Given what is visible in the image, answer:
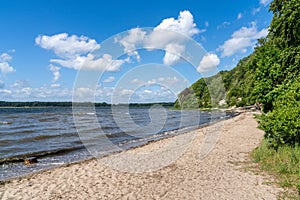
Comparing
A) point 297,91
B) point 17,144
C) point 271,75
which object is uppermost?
point 271,75

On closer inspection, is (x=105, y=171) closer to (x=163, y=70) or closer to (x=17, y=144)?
(x=163, y=70)

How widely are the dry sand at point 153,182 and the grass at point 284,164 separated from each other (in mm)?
414

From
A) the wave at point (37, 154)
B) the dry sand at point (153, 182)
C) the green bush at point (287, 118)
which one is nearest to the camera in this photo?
the dry sand at point (153, 182)

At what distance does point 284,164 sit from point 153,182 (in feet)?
14.7

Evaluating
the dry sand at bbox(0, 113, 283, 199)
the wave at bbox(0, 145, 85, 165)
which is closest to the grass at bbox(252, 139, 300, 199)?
the dry sand at bbox(0, 113, 283, 199)

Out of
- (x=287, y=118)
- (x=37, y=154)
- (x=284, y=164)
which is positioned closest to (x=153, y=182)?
(x=284, y=164)

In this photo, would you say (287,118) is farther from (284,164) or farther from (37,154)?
(37,154)

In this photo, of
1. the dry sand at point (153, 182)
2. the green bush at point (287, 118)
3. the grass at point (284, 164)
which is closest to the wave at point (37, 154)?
the dry sand at point (153, 182)

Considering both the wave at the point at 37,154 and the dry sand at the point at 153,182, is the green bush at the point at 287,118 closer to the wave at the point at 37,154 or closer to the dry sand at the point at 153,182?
the dry sand at the point at 153,182

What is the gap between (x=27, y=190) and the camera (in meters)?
7.47

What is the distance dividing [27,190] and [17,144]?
11296mm

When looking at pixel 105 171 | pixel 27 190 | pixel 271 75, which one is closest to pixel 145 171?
pixel 105 171

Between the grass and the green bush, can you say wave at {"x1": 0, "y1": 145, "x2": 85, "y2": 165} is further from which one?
the green bush

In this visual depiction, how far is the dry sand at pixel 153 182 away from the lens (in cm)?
658
